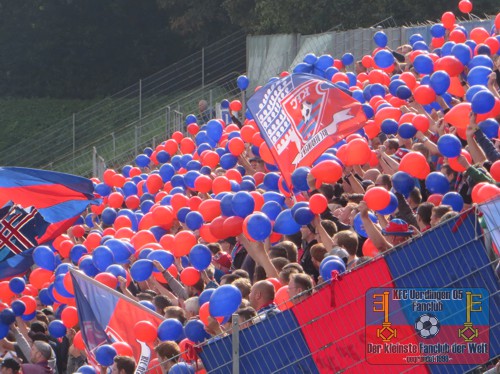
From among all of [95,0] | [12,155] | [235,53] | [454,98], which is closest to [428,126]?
[454,98]

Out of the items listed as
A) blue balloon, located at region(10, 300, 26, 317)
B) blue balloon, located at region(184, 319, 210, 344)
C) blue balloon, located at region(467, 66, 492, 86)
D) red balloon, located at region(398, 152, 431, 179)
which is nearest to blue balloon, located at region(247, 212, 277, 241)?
red balloon, located at region(398, 152, 431, 179)

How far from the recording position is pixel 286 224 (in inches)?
370

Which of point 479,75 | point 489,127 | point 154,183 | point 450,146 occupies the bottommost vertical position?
point 450,146

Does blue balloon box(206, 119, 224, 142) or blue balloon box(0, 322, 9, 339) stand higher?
blue balloon box(206, 119, 224, 142)

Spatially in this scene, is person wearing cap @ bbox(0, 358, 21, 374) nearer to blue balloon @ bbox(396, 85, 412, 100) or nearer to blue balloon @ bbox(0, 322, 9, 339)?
blue balloon @ bbox(0, 322, 9, 339)

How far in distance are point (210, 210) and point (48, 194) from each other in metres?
3.52

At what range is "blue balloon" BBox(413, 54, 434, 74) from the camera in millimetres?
12641

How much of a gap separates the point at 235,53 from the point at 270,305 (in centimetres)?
1794

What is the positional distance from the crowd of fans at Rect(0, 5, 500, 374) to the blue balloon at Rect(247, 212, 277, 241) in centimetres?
7

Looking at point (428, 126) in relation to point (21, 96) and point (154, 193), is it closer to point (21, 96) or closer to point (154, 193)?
point (154, 193)

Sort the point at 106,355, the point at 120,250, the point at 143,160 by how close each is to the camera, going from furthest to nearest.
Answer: the point at 143,160, the point at 120,250, the point at 106,355

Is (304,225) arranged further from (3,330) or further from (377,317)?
(3,330)

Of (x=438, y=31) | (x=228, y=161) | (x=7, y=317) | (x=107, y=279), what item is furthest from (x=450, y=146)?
(x=438, y=31)

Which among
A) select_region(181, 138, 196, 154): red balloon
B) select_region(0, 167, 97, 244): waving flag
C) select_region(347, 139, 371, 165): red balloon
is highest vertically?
select_region(181, 138, 196, 154): red balloon
